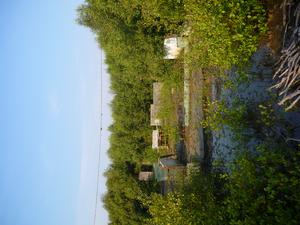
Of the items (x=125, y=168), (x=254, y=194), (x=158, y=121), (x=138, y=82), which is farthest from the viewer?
(x=125, y=168)

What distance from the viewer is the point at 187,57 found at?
13.1m

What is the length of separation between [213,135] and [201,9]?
429cm

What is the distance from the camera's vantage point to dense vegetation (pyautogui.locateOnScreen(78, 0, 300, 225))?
7.65m

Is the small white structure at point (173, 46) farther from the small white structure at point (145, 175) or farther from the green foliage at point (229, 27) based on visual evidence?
the small white structure at point (145, 175)

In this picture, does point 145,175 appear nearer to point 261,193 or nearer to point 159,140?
point 159,140

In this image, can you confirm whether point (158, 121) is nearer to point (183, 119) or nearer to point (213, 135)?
point (183, 119)

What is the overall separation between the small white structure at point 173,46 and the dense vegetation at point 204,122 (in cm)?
38

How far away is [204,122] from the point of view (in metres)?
10.5

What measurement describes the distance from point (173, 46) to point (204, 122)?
6.17 m

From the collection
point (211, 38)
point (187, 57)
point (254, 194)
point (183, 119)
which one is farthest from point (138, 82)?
point (254, 194)

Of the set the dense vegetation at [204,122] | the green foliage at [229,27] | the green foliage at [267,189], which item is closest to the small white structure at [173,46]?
the dense vegetation at [204,122]

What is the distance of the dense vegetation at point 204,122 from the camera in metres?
7.65

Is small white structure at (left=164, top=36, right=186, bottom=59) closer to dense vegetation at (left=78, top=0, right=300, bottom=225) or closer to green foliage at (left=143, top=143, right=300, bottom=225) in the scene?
dense vegetation at (left=78, top=0, right=300, bottom=225)

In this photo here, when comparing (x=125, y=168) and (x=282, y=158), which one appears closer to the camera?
(x=282, y=158)
